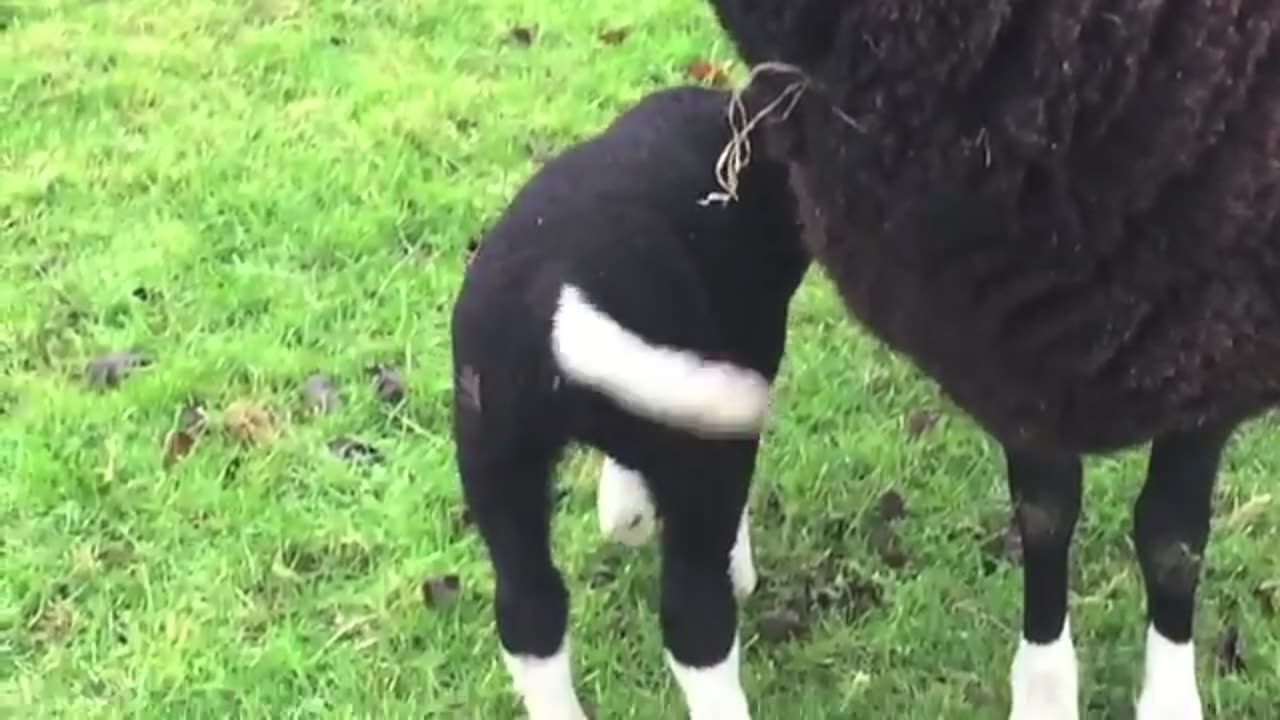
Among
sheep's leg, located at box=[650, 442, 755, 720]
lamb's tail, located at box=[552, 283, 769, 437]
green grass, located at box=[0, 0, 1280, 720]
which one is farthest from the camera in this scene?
green grass, located at box=[0, 0, 1280, 720]

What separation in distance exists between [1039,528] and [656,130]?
2.32 ft

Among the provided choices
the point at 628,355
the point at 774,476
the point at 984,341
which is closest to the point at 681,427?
the point at 628,355

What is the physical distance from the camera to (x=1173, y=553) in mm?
2389

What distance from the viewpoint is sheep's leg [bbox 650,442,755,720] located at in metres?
2.23

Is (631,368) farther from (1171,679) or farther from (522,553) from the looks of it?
(1171,679)

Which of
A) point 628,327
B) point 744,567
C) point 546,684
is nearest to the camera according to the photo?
point 628,327

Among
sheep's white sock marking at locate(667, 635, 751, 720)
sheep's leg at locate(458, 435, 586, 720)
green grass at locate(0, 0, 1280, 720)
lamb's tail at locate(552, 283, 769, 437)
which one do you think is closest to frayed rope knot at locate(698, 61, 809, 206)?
lamb's tail at locate(552, 283, 769, 437)

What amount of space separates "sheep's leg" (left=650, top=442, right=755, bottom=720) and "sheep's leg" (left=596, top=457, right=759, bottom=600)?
44 cm

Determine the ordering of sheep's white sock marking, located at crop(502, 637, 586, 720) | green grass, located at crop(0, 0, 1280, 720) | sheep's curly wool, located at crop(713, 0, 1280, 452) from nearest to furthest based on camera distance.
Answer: sheep's curly wool, located at crop(713, 0, 1280, 452) → sheep's white sock marking, located at crop(502, 637, 586, 720) → green grass, located at crop(0, 0, 1280, 720)

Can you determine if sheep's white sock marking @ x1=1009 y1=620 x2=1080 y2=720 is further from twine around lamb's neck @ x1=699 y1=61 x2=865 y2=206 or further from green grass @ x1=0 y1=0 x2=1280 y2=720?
twine around lamb's neck @ x1=699 y1=61 x2=865 y2=206

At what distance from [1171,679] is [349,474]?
4.55ft

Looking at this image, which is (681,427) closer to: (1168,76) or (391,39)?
(1168,76)

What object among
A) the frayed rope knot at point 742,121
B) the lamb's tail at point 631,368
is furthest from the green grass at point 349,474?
the frayed rope knot at point 742,121

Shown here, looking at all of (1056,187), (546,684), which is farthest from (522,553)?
(1056,187)
